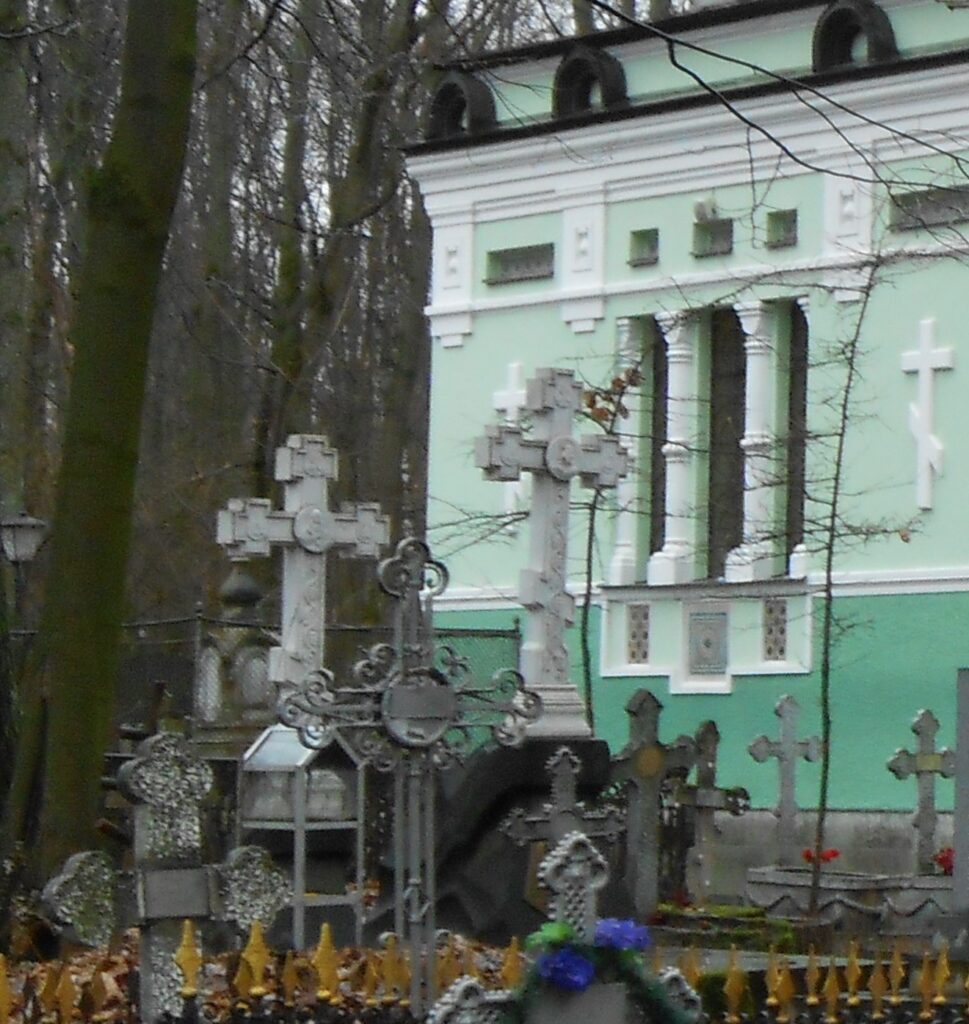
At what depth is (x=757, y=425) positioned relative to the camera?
21484 mm

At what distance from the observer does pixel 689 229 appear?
22.0 m

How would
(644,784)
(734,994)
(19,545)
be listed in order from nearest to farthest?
1. (734,994)
2. (644,784)
3. (19,545)

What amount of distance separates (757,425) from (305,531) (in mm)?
5037

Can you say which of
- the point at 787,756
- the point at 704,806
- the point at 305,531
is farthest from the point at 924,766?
the point at 305,531

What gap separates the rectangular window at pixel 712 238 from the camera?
21.8 metres

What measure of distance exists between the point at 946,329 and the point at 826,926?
7294 millimetres

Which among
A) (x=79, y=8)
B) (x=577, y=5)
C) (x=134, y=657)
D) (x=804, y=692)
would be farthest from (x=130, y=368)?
(x=577, y=5)

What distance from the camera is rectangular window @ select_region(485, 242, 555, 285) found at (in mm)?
23266

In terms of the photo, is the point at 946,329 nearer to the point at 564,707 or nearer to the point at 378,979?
the point at 564,707

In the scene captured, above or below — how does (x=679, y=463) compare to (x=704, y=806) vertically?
above

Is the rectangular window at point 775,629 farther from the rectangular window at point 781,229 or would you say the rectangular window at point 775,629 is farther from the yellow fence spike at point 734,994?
the yellow fence spike at point 734,994

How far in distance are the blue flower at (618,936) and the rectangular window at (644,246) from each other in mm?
15524

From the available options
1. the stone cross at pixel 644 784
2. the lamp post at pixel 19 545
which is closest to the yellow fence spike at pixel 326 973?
the stone cross at pixel 644 784

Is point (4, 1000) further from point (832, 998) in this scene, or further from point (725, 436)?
point (725, 436)
